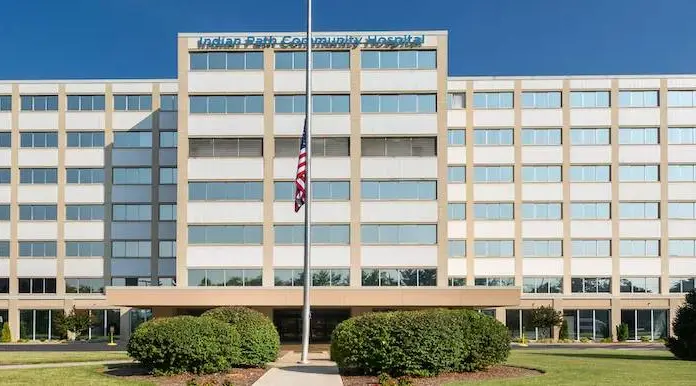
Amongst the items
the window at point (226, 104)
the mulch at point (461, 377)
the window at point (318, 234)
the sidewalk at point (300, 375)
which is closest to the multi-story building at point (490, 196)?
the window at point (226, 104)

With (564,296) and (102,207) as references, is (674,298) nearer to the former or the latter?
(564,296)

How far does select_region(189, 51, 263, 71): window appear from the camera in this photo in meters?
46.3

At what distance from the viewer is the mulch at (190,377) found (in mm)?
19981

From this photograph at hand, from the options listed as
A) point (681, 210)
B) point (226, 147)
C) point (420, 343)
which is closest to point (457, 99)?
point (681, 210)

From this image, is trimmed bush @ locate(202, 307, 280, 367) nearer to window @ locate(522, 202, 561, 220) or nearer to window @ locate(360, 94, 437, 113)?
window @ locate(360, 94, 437, 113)

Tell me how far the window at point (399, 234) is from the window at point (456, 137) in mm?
12455

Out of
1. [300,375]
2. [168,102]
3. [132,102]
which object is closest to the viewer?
[300,375]

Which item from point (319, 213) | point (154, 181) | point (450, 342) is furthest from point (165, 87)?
point (450, 342)

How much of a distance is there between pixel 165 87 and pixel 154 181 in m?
7.28

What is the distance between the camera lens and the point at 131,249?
55.4m

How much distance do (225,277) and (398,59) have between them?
1749cm

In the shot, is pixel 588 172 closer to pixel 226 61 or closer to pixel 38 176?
pixel 226 61

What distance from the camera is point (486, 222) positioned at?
5556cm

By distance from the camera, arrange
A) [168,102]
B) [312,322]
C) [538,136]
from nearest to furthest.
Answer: [312,322], [538,136], [168,102]
